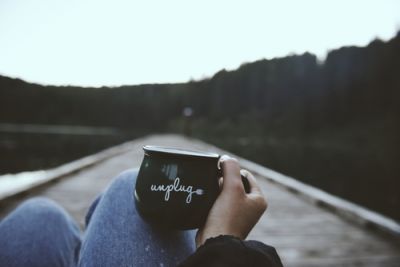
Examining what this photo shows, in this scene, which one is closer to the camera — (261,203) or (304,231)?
(261,203)

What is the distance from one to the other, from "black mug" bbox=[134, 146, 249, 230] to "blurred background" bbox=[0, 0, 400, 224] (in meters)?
0.57

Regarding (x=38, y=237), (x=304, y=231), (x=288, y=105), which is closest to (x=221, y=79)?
(x=304, y=231)

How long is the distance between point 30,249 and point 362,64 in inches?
1452

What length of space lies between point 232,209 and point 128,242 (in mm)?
247

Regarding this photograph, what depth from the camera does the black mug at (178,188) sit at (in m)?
0.43

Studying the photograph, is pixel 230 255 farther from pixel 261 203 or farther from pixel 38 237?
pixel 38 237

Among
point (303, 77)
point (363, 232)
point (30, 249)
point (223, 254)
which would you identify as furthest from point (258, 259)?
point (303, 77)

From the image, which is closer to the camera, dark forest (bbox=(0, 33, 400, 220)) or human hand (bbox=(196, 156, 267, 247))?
human hand (bbox=(196, 156, 267, 247))

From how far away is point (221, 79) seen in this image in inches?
604

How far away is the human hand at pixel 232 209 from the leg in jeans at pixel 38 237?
486 mm

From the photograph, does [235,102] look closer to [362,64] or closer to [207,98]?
[207,98]

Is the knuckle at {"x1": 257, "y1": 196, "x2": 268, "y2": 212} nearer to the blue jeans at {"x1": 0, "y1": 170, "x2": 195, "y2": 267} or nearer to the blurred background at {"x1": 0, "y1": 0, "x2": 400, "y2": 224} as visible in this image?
→ the blue jeans at {"x1": 0, "y1": 170, "x2": 195, "y2": 267}

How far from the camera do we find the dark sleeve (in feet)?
1.21

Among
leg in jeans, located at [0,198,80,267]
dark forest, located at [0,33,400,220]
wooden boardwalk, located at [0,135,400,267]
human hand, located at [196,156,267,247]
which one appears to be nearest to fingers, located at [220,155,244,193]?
human hand, located at [196,156,267,247]
